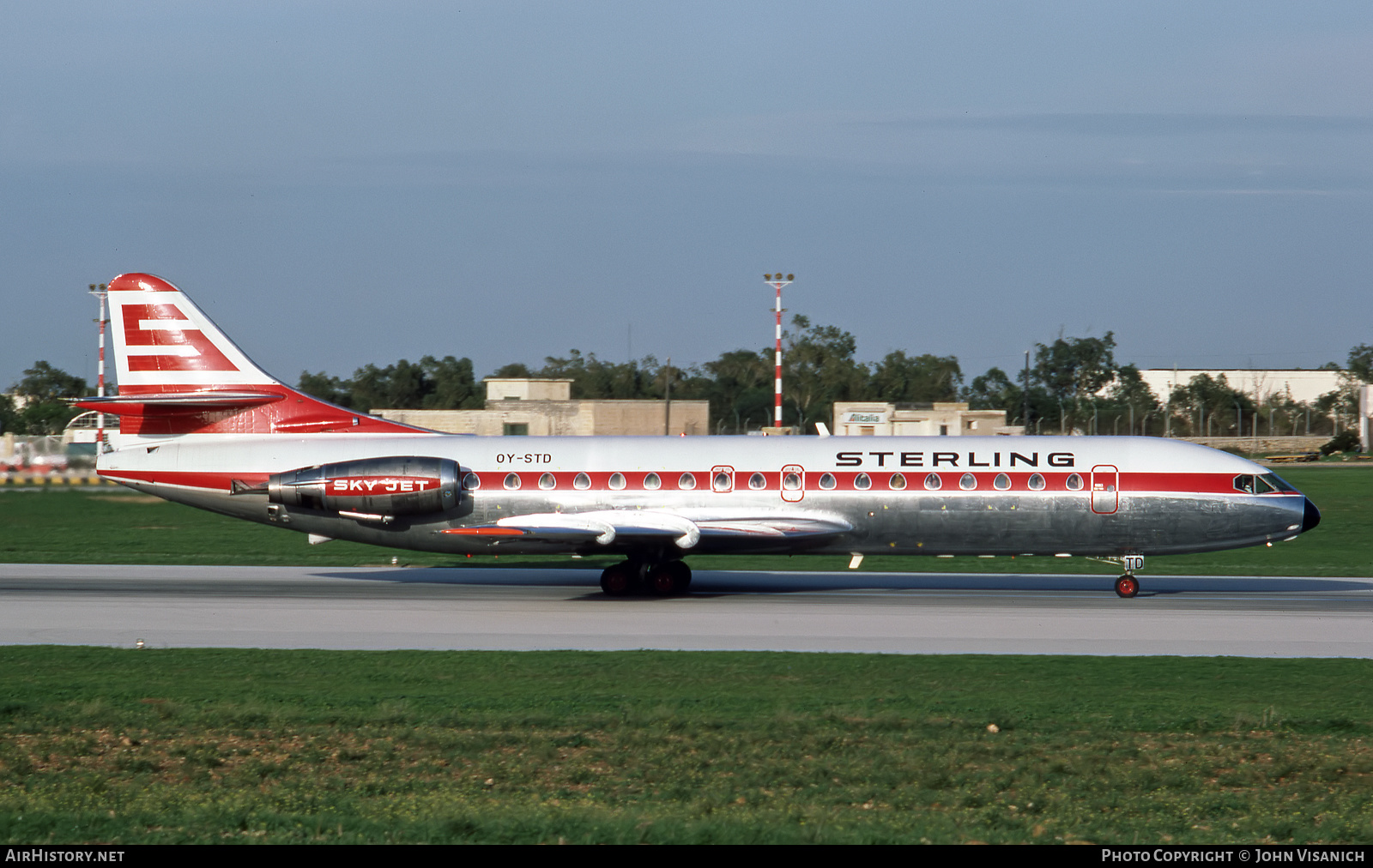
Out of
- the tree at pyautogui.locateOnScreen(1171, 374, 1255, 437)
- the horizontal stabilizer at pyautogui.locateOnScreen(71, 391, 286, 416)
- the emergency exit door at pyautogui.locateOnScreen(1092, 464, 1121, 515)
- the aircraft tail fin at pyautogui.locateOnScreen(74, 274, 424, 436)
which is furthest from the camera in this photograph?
the tree at pyautogui.locateOnScreen(1171, 374, 1255, 437)

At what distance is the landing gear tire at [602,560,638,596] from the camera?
24.8 m

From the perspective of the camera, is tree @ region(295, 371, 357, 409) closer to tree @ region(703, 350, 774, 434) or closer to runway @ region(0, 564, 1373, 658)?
tree @ region(703, 350, 774, 434)

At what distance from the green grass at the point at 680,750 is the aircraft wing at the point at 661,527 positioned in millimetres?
7318

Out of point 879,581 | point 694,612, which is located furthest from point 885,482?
point 694,612

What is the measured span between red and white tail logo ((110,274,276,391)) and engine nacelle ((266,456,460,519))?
3162 millimetres

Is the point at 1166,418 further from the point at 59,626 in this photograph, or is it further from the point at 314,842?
the point at 314,842

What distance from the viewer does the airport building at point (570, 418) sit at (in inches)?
2635

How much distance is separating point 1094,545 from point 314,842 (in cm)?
1888

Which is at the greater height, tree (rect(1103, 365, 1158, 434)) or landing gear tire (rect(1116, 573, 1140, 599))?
tree (rect(1103, 365, 1158, 434))

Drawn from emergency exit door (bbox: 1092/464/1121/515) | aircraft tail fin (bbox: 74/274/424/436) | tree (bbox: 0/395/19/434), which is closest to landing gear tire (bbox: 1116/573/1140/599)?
emergency exit door (bbox: 1092/464/1121/515)

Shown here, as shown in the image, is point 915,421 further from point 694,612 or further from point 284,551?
point 694,612

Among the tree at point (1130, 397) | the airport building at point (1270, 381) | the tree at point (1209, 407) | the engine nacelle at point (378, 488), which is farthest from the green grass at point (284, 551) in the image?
the airport building at point (1270, 381)

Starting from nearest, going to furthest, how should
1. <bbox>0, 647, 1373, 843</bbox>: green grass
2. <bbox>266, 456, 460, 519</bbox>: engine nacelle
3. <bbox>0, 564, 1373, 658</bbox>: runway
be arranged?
<bbox>0, 647, 1373, 843</bbox>: green grass → <bbox>0, 564, 1373, 658</bbox>: runway → <bbox>266, 456, 460, 519</bbox>: engine nacelle

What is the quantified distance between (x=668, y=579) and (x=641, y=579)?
533mm
